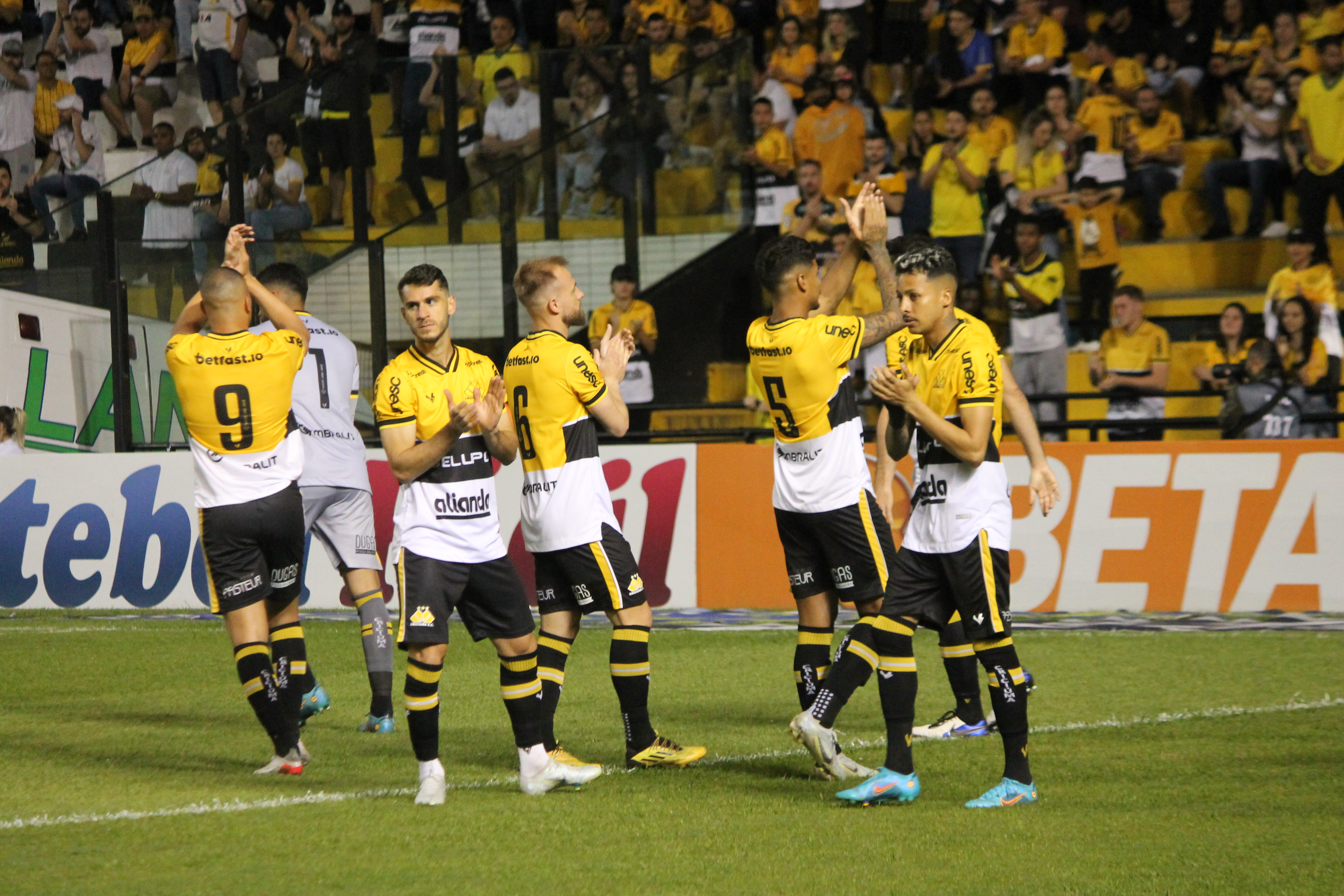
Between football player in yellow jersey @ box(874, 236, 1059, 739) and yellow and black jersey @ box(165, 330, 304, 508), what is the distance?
2642 mm

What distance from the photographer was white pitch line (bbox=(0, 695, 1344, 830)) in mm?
5762

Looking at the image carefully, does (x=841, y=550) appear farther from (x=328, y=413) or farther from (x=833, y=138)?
(x=833, y=138)

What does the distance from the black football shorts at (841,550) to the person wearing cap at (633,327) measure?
7.57 meters

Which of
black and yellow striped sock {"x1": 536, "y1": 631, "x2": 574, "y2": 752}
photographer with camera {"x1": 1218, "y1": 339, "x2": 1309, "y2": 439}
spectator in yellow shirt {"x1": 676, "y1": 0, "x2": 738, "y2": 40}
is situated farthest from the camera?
spectator in yellow shirt {"x1": 676, "y1": 0, "x2": 738, "y2": 40}

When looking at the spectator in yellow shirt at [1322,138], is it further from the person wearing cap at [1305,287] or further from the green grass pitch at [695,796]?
the green grass pitch at [695,796]

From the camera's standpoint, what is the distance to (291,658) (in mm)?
7309

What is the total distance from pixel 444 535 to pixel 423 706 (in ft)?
2.14

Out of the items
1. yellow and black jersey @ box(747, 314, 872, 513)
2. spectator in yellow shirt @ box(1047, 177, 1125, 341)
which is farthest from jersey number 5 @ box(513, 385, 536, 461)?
spectator in yellow shirt @ box(1047, 177, 1125, 341)

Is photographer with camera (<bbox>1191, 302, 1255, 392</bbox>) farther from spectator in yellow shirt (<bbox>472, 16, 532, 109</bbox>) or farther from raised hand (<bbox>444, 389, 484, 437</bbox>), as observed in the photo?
raised hand (<bbox>444, 389, 484, 437</bbox>)

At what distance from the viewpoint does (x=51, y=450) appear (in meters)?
13.7

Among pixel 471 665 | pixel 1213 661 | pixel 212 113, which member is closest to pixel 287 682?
pixel 471 665

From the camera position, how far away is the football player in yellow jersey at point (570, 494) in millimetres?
6355

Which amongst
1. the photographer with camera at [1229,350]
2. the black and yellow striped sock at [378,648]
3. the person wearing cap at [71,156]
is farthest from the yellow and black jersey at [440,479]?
the person wearing cap at [71,156]

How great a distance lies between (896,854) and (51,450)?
35.3 feet
